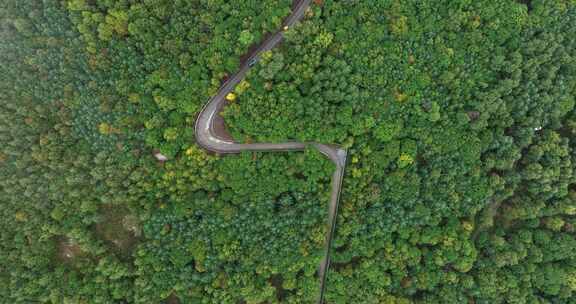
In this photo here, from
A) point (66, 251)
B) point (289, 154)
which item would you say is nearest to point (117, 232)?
point (66, 251)

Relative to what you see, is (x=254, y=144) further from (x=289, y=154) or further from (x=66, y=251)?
(x=66, y=251)

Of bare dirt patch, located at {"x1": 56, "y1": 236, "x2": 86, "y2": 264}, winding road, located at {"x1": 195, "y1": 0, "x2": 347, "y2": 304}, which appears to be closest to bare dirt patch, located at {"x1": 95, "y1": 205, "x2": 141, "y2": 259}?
bare dirt patch, located at {"x1": 56, "y1": 236, "x2": 86, "y2": 264}

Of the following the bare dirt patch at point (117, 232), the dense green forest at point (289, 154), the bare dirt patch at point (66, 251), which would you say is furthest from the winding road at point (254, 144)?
the bare dirt patch at point (66, 251)

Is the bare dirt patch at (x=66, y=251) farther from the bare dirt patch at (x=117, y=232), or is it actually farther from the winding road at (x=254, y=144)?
the winding road at (x=254, y=144)

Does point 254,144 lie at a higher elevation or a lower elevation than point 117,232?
higher

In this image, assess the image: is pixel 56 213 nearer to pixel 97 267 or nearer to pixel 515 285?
pixel 97 267

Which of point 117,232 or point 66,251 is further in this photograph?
point 66,251

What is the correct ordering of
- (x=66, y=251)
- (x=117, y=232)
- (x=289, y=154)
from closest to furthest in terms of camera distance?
1. (x=289, y=154)
2. (x=117, y=232)
3. (x=66, y=251)
